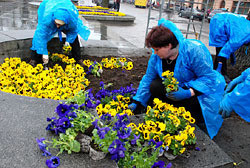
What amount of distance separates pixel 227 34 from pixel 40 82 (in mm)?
3219

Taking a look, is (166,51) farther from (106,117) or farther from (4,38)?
(4,38)

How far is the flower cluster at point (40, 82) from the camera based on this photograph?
8.51 feet

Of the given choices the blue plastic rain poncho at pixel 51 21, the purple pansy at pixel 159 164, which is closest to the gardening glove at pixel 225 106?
the purple pansy at pixel 159 164

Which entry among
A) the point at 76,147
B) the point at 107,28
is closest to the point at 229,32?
the point at 76,147

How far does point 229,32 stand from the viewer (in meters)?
3.76

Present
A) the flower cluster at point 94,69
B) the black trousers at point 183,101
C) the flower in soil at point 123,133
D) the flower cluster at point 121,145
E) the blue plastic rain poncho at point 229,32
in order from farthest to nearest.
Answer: the blue plastic rain poncho at point 229,32 < the flower cluster at point 94,69 < the black trousers at point 183,101 < the flower in soil at point 123,133 < the flower cluster at point 121,145

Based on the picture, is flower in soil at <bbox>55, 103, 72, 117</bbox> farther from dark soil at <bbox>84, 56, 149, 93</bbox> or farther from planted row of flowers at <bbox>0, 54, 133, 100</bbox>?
dark soil at <bbox>84, 56, 149, 93</bbox>

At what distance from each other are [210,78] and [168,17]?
18.2ft

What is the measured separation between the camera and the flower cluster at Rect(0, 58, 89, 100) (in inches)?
102

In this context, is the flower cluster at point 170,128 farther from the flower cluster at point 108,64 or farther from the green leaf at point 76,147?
the flower cluster at point 108,64

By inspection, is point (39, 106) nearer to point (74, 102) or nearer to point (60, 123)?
point (74, 102)

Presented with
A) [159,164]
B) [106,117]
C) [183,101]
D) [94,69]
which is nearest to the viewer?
[159,164]

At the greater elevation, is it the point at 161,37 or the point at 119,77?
the point at 161,37

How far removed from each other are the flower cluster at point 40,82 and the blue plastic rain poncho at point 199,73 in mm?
1167
